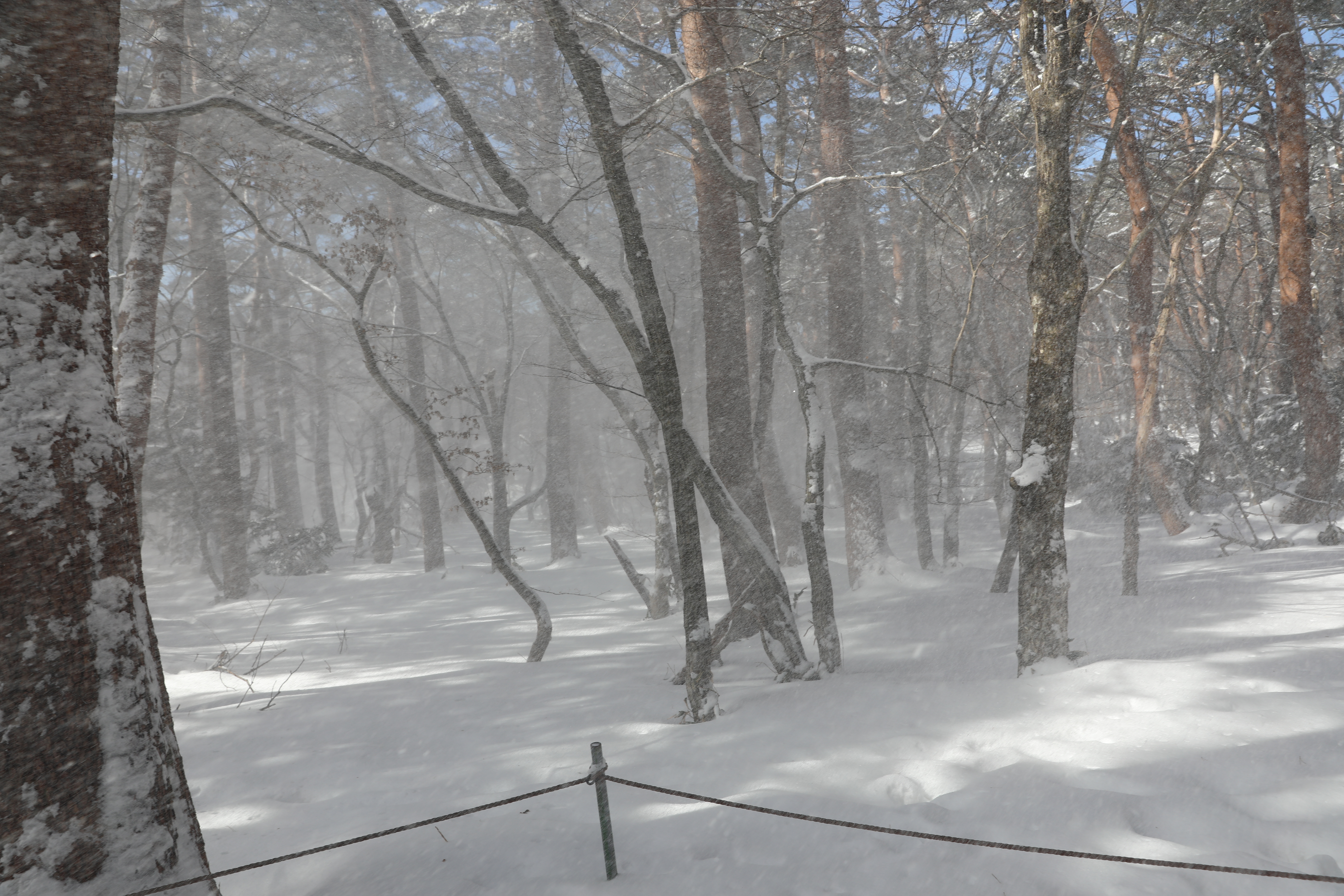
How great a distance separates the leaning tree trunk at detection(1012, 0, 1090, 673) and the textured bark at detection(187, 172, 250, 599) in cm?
1525

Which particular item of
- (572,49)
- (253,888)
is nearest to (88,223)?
(253,888)

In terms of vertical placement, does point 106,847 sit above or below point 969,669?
above

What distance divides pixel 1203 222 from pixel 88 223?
73.5ft

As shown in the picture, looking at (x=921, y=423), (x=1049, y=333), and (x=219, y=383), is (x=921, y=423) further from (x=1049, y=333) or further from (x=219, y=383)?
(x=219, y=383)

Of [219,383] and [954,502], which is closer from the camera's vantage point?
[954,502]

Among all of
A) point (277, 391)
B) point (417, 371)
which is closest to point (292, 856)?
point (417, 371)

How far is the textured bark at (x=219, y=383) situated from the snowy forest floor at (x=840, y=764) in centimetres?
820

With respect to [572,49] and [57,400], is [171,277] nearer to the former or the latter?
[572,49]

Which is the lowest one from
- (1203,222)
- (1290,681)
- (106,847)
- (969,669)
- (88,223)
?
(969,669)

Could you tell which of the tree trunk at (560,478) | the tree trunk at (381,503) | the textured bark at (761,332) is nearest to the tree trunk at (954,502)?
the textured bark at (761,332)

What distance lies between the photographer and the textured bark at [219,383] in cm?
1534

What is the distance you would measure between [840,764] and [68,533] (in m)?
3.97

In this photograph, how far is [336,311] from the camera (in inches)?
934

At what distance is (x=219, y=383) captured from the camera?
1562 centimetres
